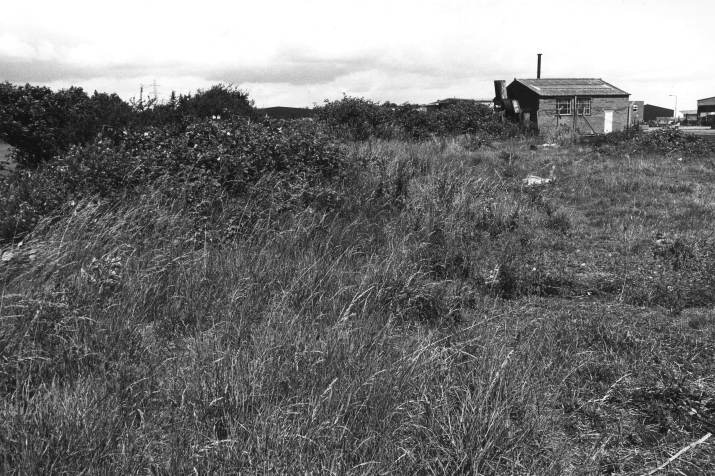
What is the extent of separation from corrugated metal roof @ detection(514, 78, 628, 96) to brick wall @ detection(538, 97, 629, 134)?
1.56 feet

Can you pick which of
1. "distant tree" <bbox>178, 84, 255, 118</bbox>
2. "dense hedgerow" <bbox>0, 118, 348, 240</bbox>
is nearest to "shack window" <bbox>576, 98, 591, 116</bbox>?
"distant tree" <bbox>178, 84, 255, 118</bbox>

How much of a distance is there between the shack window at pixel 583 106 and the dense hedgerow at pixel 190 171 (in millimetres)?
36394

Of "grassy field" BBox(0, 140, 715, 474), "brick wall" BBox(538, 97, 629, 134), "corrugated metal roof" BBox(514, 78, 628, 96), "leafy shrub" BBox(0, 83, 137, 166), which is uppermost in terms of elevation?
"corrugated metal roof" BBox(514, 78, 628, 96)

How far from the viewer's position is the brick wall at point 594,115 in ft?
132

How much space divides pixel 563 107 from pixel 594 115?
2.37 meters

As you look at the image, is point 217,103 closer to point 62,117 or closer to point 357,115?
point 62,117

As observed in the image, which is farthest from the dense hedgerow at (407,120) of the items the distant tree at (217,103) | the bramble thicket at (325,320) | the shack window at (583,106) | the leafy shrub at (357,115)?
the shack window at (583,106)

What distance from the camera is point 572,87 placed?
41.1 metres

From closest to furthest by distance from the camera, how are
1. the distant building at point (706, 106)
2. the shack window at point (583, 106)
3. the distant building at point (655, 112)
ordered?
the shack window at point (583, 106) < the distant building at point (706, 106) < the distant building at point (655, 112)

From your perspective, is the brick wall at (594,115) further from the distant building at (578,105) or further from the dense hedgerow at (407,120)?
the dense hedgerow at (407,120)

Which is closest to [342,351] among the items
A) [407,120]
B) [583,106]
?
[407,120]

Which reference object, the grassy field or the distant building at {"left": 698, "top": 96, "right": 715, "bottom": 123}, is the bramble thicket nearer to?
the grassy field

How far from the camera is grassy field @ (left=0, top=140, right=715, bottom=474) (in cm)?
262

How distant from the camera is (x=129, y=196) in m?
6.11
